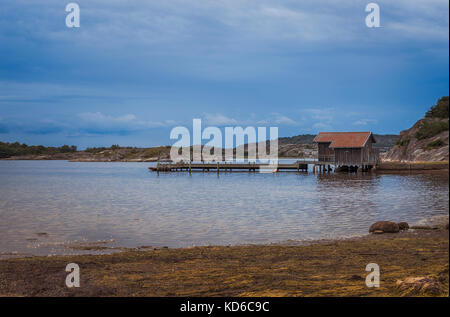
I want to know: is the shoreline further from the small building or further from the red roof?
the small building

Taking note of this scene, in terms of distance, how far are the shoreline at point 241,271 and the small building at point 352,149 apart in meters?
52.7

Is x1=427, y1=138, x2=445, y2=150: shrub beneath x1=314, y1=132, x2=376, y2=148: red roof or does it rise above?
beneath

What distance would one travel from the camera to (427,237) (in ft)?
47.5

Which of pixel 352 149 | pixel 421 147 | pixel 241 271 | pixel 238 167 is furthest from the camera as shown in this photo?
pixel 238 167

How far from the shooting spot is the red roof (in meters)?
64.8

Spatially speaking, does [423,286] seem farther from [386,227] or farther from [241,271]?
[386,227]

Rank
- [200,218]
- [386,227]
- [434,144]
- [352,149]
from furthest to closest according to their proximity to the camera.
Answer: [352,149], [434,144], [200,218], [386,227]

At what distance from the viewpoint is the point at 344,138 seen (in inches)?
2625

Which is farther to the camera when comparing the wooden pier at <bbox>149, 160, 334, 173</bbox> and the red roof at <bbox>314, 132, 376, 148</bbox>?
the wooden pier at <bbox>149, 160, 334, 173</bbox>

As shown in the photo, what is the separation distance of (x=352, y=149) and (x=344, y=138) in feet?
7.93

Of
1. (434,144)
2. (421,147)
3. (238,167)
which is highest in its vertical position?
(434,144)

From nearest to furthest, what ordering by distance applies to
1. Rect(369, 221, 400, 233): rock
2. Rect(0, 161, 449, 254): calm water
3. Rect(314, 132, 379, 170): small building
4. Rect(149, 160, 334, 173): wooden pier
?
Rect(369, 221, 400, 233): rock, Rect(0, 161, 449, 254): calm water, Rect(314, 132, 379, 170): small building, Rect(149, 160, 334, 173): wooden pier

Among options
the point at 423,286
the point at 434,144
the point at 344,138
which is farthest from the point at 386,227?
the point at 344,138

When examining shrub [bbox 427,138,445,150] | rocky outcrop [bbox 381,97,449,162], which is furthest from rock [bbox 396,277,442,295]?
shrub [bbox 427,138,445,150]
